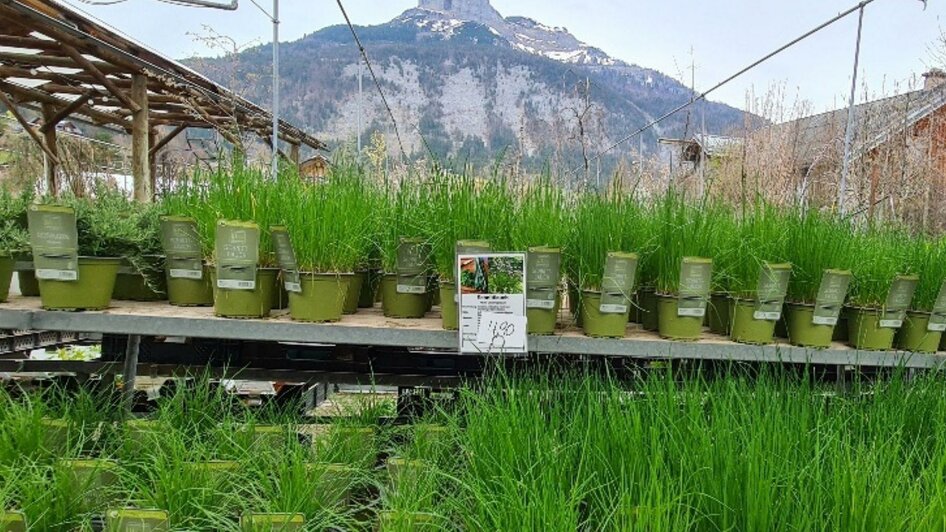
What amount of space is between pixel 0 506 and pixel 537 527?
3.52 ft

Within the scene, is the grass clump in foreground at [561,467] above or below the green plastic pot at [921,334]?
below

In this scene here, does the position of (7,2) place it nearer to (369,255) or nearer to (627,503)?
(369,255)

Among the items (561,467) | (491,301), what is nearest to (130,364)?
(491,301)

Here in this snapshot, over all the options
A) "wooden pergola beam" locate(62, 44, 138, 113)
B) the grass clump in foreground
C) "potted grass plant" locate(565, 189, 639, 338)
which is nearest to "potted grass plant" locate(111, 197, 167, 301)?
the grass clump in foreground

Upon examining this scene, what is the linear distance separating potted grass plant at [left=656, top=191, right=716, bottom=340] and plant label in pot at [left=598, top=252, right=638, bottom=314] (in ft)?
0.54

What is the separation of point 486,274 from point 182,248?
92 cm

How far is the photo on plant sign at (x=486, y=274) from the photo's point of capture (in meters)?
1.67

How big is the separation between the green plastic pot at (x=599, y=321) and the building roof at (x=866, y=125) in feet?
19.5

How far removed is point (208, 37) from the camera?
11.4 ft

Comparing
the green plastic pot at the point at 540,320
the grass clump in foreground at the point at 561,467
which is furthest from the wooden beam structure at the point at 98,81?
the green plastic pot at the point at 540,320

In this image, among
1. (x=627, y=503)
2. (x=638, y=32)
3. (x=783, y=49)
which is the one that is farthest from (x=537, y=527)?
(x=638, y=32)

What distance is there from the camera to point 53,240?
1681 mm

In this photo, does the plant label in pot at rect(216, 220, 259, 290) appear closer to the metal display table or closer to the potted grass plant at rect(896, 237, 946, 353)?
the metal display table

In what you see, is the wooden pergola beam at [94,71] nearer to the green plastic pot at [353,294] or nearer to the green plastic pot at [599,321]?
the green plastic pot at [353,294]
